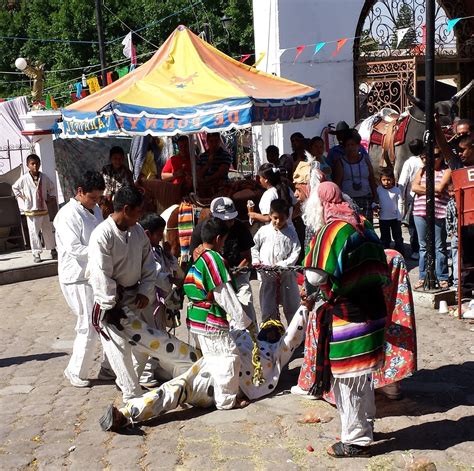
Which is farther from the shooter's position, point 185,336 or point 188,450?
point 185,336

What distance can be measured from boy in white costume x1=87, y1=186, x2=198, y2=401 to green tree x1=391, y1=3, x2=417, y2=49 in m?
11.1

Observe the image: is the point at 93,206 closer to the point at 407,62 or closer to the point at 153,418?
the point at 153,418

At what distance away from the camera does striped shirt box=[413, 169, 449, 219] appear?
29.4 ft

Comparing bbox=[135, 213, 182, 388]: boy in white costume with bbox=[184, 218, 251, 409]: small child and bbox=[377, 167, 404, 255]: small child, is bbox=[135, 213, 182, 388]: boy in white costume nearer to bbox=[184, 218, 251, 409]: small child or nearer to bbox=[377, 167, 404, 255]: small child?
bbox=[184, 218, 251, 409]: small child

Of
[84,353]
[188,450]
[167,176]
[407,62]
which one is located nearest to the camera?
[188,450]

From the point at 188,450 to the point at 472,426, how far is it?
1929 mm

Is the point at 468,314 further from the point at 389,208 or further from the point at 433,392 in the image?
the point at 389,208

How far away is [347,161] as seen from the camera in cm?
990

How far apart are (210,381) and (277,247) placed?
1.68 m

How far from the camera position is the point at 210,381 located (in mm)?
6055

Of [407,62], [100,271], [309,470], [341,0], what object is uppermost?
[341,0]

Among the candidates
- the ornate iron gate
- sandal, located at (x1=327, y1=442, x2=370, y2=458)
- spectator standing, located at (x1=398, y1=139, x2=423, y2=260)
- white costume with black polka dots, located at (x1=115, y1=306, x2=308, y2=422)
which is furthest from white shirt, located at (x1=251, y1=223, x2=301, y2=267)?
the ornate iron gate

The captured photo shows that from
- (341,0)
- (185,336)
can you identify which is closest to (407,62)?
(341,0)

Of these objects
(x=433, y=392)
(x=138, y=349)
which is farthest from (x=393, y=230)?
(x=138, y=349)
